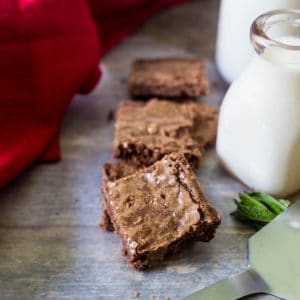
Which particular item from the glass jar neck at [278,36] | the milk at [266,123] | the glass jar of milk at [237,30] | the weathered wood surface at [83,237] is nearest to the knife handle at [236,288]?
the weathered wood surface at [83,237]

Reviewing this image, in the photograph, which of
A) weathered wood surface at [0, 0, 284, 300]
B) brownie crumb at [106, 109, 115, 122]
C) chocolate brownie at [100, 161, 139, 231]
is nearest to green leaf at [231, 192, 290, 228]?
weathered wood surface at [0, 0, 284, 300]

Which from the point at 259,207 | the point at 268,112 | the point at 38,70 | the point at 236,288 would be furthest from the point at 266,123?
the point at 38,70

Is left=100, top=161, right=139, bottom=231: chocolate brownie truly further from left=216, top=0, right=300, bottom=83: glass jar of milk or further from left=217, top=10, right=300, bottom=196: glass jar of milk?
left=216, top=0, right=300, bottom=83: glass jar of milk

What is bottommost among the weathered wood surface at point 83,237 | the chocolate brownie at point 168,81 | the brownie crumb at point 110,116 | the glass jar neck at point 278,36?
the weathered wood surface at point 83,237

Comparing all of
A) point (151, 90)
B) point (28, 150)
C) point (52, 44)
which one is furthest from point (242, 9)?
point (28, 150)

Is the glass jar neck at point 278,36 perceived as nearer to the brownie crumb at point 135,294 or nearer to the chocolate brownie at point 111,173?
the chocolate brownie at point 111,173

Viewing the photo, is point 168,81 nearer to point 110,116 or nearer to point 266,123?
point 110,116
